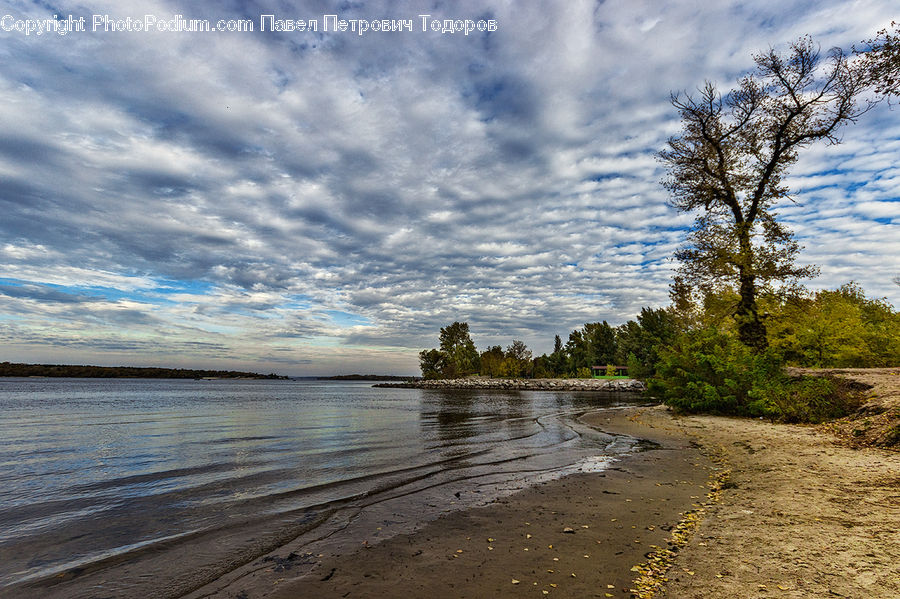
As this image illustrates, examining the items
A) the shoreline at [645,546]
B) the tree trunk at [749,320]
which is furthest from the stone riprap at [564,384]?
the shoreline at [645,546]

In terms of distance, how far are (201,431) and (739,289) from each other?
1201 inches

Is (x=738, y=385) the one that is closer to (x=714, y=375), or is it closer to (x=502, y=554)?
(x=714, y=375)

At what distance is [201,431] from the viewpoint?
2159 cm

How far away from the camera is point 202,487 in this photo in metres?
10.6

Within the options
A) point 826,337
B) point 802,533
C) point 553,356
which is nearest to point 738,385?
A: point 826,337

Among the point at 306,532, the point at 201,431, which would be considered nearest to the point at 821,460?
the point at 306,532

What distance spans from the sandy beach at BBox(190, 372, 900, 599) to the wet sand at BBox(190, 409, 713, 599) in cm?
2

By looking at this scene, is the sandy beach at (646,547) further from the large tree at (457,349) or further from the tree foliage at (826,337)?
the large tree at (457,349)

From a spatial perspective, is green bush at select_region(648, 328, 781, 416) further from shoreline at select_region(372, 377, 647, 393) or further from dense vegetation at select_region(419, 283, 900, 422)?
shoreline at select_region(372, 377, 647, 393)

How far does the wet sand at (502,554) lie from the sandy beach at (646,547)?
24 mm

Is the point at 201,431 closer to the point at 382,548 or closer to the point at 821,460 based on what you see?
the point at 382,548

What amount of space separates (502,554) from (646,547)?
2130 millimetres

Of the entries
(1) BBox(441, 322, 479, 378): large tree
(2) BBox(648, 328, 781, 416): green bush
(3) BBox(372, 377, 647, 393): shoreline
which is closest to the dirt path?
(2) BBox(648, 328, 781, 416): green bush

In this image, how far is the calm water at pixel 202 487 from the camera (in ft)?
20.1
